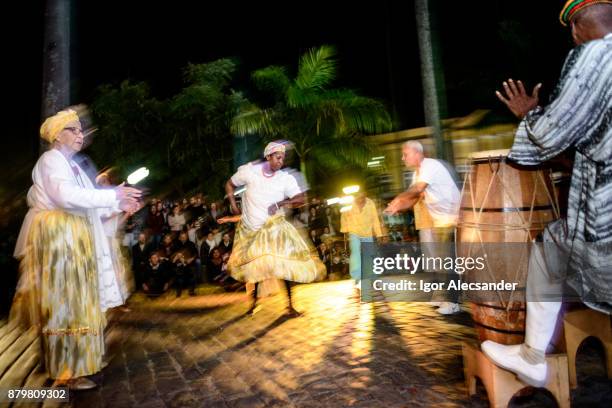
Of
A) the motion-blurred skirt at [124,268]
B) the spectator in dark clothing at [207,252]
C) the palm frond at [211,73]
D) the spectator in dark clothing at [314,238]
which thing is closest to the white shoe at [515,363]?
the motion-blurred skirt at [124,268]

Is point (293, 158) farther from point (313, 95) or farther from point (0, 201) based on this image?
point (0, 201)

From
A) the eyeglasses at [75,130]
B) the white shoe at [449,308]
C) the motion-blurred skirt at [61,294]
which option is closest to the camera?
the motion-blurred skirt at [61,294]

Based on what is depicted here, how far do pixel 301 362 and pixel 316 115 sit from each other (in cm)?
835

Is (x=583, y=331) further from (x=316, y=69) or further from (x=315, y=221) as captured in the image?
(x=316, y=69)

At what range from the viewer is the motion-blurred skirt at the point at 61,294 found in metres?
3.46

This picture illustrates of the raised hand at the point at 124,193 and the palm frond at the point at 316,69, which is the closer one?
the raised hand at the point at 124,193

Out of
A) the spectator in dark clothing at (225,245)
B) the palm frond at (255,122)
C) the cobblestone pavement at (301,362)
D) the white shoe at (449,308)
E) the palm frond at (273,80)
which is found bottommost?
the cobblestone pavement at (301,362)

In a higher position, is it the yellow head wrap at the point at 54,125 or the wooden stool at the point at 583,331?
the yellow head wrap at the point at 54,125

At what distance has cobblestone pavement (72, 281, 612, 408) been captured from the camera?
120 inches

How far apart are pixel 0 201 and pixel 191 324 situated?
7.30 m

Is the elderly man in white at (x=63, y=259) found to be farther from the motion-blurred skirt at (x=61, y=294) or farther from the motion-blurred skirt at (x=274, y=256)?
the motion-blurred skirt at (x=274, y=256)

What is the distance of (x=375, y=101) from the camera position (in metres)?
11.4

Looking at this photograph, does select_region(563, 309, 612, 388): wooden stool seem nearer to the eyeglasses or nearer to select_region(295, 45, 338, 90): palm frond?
the eyeglasses

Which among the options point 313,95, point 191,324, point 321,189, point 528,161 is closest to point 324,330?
point 191,324
